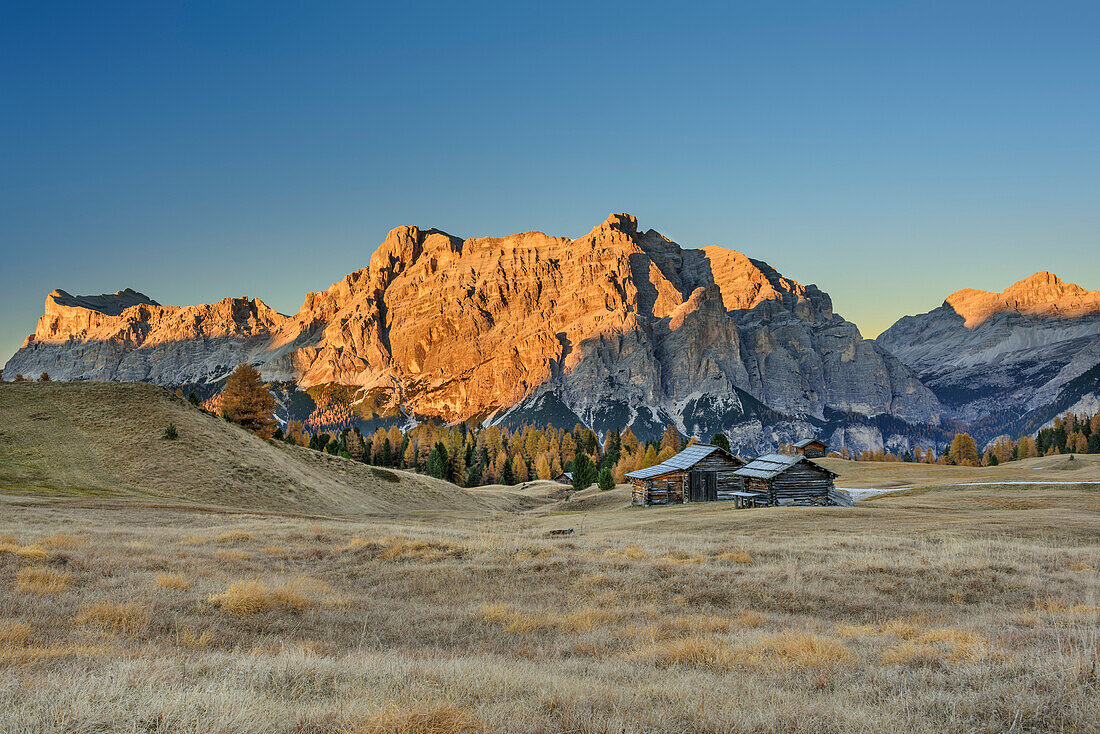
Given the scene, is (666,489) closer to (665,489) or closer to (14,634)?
(665,489)

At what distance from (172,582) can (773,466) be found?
5121 centimetres

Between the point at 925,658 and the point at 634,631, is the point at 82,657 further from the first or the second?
the point at 925,658

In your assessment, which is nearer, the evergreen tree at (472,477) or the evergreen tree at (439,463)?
the evergreen tree at (439,463)

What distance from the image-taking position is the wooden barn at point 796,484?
54.0m

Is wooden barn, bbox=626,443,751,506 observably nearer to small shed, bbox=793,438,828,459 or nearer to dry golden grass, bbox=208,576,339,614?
small shed, bbox=793,438,828,459

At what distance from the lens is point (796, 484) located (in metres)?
54.6

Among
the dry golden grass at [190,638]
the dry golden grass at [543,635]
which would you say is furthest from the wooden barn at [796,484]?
the dry golden grass at [190,638]

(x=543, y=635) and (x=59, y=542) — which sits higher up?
(x=59, y=542)

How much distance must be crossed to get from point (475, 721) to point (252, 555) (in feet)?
48.9

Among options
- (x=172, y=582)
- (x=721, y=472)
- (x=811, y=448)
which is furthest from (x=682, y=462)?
(x=172, y=582)

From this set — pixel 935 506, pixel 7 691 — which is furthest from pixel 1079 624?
pixel 935 506

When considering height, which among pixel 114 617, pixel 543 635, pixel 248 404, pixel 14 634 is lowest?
pixel 543 635

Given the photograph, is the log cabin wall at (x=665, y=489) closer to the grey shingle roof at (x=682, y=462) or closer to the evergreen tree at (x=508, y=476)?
the grey shingle roof at (x=682, y=462)

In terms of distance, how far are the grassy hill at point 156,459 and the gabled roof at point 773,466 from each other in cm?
3226
